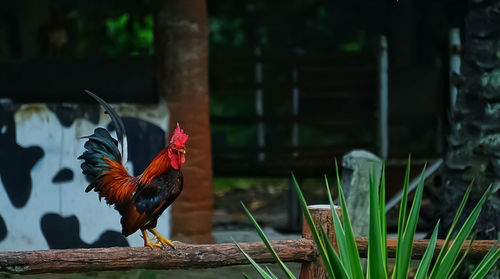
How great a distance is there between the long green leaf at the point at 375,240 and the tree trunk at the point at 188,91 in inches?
152

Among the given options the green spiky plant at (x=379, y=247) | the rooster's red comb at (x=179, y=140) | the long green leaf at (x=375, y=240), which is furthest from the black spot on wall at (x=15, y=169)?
the long green leaf at (x=375, y=240)

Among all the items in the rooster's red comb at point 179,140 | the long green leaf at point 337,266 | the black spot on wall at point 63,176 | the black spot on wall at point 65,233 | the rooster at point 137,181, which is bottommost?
the black spot on wall at point 65,233

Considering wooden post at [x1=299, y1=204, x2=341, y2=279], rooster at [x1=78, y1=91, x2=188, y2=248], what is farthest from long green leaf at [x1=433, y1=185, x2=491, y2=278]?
rooster at [x1=78, y1=91, x2=188, y2=248]

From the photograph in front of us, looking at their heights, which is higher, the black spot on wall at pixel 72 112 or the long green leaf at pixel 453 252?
the black spot on wall at pixel 72 112

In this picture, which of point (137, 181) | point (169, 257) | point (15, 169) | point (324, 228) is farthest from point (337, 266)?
point (15, 169)

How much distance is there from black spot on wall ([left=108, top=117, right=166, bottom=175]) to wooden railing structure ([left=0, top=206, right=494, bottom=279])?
113 inches

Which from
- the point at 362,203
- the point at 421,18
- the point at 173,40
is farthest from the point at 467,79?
the point at 421,18

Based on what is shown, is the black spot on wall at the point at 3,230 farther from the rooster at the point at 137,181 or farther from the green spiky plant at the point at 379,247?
the green spiky plant at the point at 379,247

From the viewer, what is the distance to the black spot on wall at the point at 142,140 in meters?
7.51

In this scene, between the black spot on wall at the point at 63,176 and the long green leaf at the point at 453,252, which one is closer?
the long green leaf at the point at 453,252

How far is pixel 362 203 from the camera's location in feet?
23.5

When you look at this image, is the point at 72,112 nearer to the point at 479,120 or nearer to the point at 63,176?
the point at 63,176

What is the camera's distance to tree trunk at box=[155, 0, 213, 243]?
25.5ft

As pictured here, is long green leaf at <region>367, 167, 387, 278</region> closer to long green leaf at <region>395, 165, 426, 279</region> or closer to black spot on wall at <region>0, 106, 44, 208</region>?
long green leaf at <region>395, 165, 426, 279</region>
